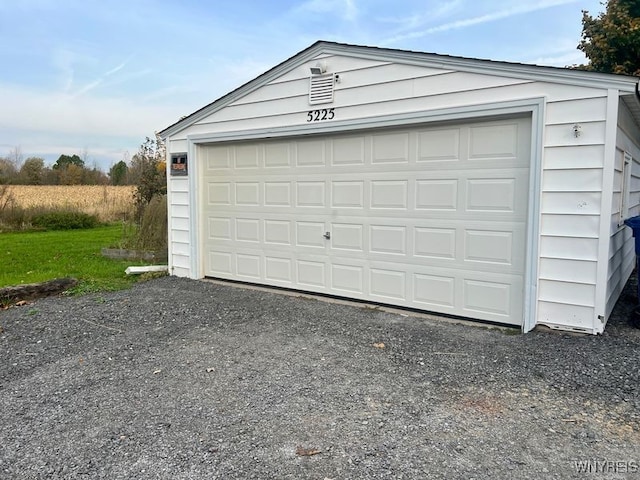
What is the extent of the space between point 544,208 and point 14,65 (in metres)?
12.4

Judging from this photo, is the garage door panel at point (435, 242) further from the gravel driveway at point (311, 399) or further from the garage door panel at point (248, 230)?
the garage door panel at point (248, 230)

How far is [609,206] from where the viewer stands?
3.98 metres

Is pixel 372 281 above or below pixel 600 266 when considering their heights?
below

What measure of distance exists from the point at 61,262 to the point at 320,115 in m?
6.07

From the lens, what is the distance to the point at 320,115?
18.5ft

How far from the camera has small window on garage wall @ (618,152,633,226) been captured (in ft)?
16.3

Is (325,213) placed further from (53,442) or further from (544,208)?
(53,442)


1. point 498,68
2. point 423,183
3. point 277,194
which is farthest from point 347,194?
point 498,68

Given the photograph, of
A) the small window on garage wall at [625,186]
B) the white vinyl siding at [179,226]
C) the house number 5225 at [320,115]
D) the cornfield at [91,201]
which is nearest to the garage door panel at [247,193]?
the white vinyl siding at [179,226]

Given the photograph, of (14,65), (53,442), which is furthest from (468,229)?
(14,65)

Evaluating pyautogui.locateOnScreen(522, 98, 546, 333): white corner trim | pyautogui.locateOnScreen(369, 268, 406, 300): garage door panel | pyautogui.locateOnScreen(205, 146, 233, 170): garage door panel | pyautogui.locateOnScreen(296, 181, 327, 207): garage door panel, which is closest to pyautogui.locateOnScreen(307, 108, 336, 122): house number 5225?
pyautogui.locateOnScreen(296, 181, 327, 207): garage door panel

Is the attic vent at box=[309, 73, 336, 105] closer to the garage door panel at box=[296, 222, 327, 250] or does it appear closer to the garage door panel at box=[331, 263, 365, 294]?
the garage door panel at box=[296, 222, 327, 250]

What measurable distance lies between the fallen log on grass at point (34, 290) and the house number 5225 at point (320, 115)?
4.18 m

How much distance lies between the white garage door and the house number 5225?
258 mm
